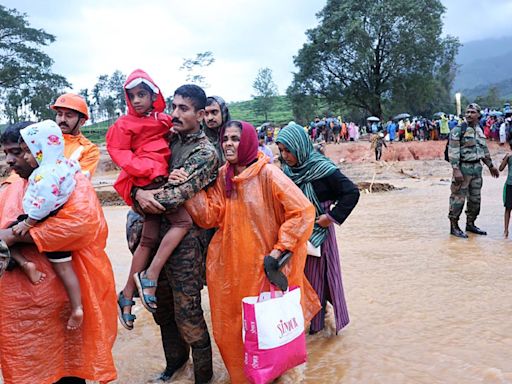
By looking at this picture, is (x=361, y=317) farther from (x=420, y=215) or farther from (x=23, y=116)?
(x=23, y=116)

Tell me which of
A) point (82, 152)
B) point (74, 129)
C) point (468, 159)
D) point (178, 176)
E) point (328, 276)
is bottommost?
point (328, 276)

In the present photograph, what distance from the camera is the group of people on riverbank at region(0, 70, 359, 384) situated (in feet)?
7.18

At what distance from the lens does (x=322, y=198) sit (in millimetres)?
3359

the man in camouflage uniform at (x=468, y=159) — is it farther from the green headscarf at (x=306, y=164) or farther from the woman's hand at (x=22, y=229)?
the woman's hand at (x=22, y=229)

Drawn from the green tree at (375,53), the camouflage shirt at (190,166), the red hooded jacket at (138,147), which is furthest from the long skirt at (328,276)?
the green tree at (375,53)

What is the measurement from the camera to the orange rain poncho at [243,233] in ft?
8.63

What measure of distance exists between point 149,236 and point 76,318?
0.61 meters

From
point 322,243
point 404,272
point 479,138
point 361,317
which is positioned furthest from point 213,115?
point 479,138

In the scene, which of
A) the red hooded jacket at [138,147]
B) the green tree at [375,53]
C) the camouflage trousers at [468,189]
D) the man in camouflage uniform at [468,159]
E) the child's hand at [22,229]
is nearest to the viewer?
the child's hand at [22,229]

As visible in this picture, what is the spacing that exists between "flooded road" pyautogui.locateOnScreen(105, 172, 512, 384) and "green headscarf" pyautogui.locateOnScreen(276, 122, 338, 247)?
87 cm

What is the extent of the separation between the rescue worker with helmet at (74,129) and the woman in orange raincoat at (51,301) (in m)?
0.66

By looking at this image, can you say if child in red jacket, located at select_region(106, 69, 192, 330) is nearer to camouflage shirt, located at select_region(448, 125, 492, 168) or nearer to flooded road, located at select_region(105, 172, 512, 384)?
flooded road, located at select_region(105, 172, 512, 384)

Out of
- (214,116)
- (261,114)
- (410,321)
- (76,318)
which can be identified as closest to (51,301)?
(76,318)

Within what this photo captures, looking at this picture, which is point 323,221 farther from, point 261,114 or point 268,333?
point 261,114
